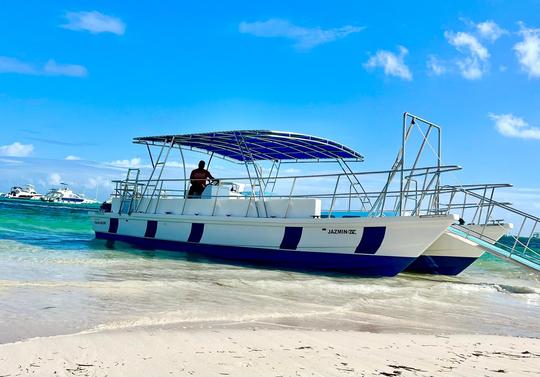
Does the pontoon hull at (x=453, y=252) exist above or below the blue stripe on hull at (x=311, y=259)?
above

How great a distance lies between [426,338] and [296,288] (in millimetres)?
4231

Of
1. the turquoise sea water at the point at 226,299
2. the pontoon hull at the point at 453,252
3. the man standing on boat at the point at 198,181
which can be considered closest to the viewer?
the turquoise sea water at the point at 226,299

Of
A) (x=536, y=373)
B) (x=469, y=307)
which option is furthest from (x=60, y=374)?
(x=469, y=307)

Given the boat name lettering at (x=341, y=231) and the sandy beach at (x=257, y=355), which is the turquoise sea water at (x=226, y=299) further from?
the boat name lettering at (x=341, y=231)

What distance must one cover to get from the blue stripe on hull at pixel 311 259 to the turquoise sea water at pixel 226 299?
0.43 meters

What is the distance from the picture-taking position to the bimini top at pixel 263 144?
45.2 ft

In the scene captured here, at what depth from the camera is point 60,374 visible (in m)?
3.69

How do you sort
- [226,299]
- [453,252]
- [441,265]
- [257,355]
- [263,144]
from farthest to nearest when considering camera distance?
1. [263,144]
2. [441,265]
3. [453,252]
4. [226,299]
5. [257,355]

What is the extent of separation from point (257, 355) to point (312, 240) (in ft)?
26.6

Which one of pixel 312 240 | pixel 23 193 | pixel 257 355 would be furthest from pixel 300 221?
pixel 23 193

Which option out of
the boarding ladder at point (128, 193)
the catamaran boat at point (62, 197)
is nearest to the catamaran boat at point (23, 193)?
the catamaran boat at point (62, 197)

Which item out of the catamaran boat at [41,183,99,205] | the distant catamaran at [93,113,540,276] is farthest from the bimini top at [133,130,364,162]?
the catamaran boat at [41,183,99,205]

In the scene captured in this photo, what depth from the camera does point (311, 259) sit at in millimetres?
12555

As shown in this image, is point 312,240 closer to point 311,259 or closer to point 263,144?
point 311,259
